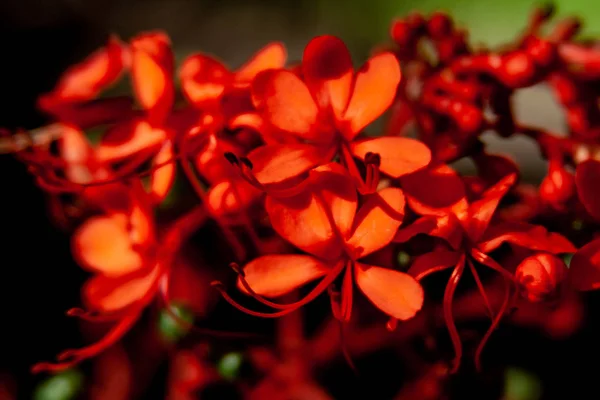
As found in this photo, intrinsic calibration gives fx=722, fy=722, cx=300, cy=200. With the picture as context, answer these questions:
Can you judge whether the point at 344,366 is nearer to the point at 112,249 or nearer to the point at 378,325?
the point at 378,325

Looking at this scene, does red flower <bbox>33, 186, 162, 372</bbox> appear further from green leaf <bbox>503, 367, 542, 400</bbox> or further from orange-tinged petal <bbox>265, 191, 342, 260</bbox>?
green leaf <bbox>503, 367, 542, 400</bbox>

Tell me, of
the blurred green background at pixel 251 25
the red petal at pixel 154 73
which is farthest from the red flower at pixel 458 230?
the blurred green background at pixel 251 25

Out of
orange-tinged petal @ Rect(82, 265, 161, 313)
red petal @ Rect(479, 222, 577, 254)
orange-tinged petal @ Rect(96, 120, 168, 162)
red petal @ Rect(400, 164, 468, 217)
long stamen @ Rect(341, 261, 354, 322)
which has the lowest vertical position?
orange-tinged petal @ Rect(82, 265, 161, 313)

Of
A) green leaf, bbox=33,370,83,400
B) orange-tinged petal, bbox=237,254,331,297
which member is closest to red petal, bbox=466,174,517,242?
orange-tinged petal, bbox=237,254,331,297

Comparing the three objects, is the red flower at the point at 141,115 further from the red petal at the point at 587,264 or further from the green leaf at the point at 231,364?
the red petal at the point at 587,264

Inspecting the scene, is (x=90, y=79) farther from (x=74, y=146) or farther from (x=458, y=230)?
(x=458, y=230)

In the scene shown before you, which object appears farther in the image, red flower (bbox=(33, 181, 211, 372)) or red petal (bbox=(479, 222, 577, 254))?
red flower (bbox=(33, 181, 211, 372))

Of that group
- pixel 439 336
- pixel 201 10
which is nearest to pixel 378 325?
pixel 439 336

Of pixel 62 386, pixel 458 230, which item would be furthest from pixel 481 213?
pixel 62 386
